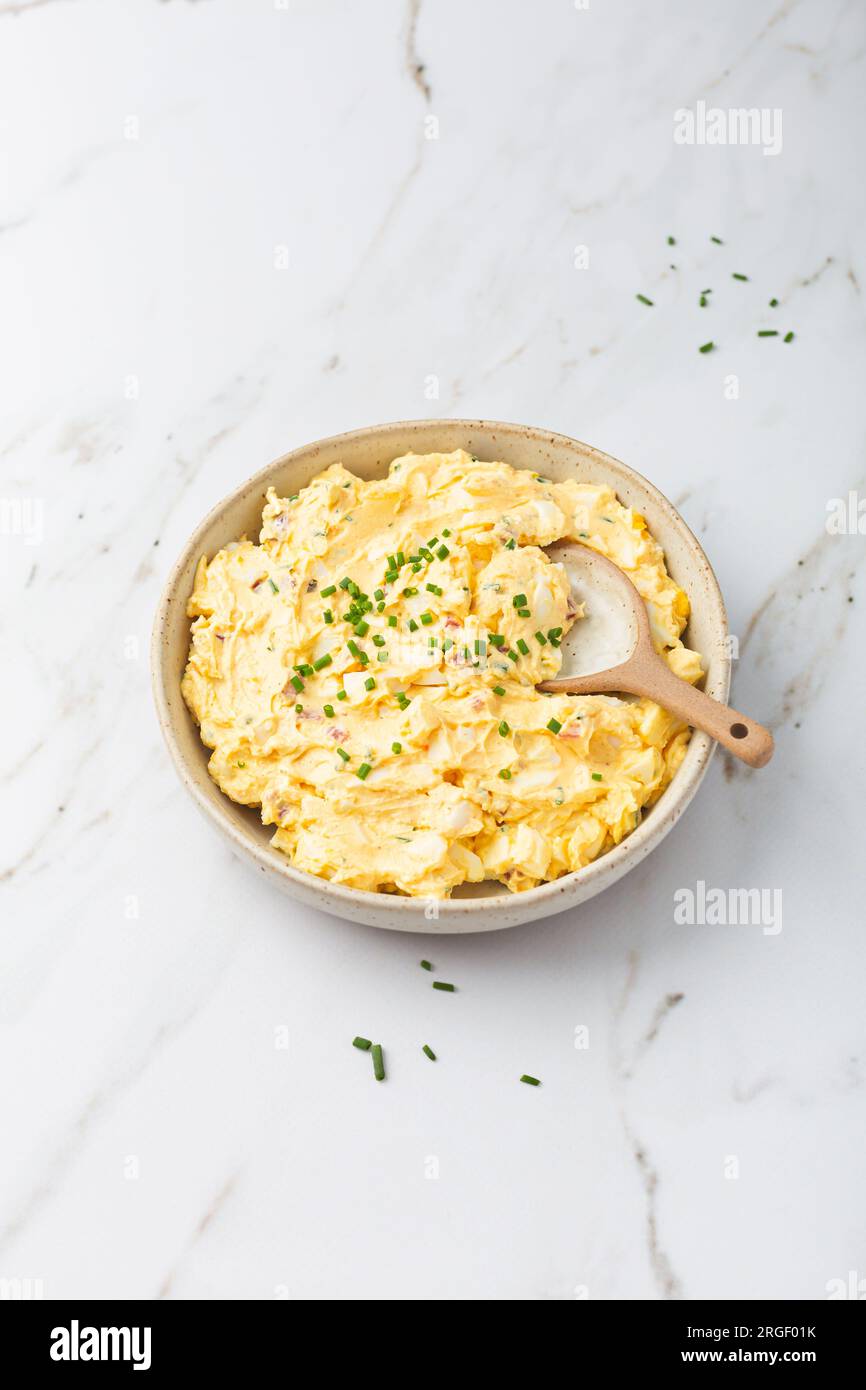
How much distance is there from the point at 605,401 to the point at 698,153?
902mm

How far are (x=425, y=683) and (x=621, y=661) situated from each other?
45 centimetres

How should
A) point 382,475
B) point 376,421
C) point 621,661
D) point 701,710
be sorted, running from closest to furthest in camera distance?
point 701,710 < point 621,661 < point 382,475 < point 376,421

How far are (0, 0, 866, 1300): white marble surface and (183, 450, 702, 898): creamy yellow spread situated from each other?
40 cm

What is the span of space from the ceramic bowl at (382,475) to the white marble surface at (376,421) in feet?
1.15

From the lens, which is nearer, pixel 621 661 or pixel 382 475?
pixel 621 661

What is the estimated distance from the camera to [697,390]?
3867 mm

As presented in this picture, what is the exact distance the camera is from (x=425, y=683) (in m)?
2.99

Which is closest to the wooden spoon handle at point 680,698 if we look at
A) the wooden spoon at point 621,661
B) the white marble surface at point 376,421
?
the wooden spoon at point 621,661

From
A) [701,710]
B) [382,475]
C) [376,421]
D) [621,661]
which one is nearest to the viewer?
[701,710]

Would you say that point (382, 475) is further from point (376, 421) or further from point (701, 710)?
point (701, 710)

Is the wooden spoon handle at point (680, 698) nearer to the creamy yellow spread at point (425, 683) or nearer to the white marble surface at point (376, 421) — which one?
the creamy yellow spread at point (425, 683)

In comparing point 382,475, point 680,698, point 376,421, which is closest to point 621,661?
point 680,698

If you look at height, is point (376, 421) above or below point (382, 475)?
above

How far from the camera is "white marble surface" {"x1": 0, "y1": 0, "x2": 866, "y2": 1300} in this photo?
2992 millimetres
